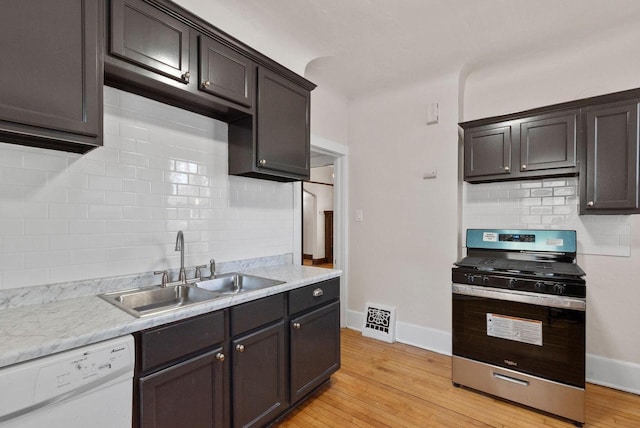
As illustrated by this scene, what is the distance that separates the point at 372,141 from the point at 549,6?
1839 millimetres

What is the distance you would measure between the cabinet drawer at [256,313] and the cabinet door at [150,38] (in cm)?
128

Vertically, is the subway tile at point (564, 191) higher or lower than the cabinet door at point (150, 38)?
lower

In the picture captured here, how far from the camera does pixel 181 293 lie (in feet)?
6.22

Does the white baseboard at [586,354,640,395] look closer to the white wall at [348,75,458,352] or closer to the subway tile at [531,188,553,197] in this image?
the white wall at [348,75,458,352]

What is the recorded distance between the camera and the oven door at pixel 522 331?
2008 millimetres

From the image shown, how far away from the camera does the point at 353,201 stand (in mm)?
3729

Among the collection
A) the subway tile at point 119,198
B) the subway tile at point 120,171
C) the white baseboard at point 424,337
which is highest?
the subway tile at point 120,171

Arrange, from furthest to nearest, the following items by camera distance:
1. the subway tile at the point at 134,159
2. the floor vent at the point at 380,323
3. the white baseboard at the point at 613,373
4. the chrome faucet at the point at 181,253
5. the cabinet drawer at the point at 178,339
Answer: the floor vent at the point at 380,323, the white baseboard at the point at 613,373, the chrome faucet at the point at 181,253, the subway tile at the point at 134,159, the cabinet drawer at the point at 178,339

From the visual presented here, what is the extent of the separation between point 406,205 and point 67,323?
2888mm

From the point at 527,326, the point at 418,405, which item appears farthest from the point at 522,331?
the point at 418,405

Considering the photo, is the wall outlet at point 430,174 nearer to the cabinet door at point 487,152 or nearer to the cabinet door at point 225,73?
the cabinet door at point 487,152

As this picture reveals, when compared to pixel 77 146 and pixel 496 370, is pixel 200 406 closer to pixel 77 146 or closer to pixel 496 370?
pixel 77 146

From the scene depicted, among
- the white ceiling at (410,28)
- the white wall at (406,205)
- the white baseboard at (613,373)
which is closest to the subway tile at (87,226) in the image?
the white ceiling at (410,28)

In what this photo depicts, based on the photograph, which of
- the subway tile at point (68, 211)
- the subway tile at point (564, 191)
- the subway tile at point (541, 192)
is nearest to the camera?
the subway tile at point (68, 211)
